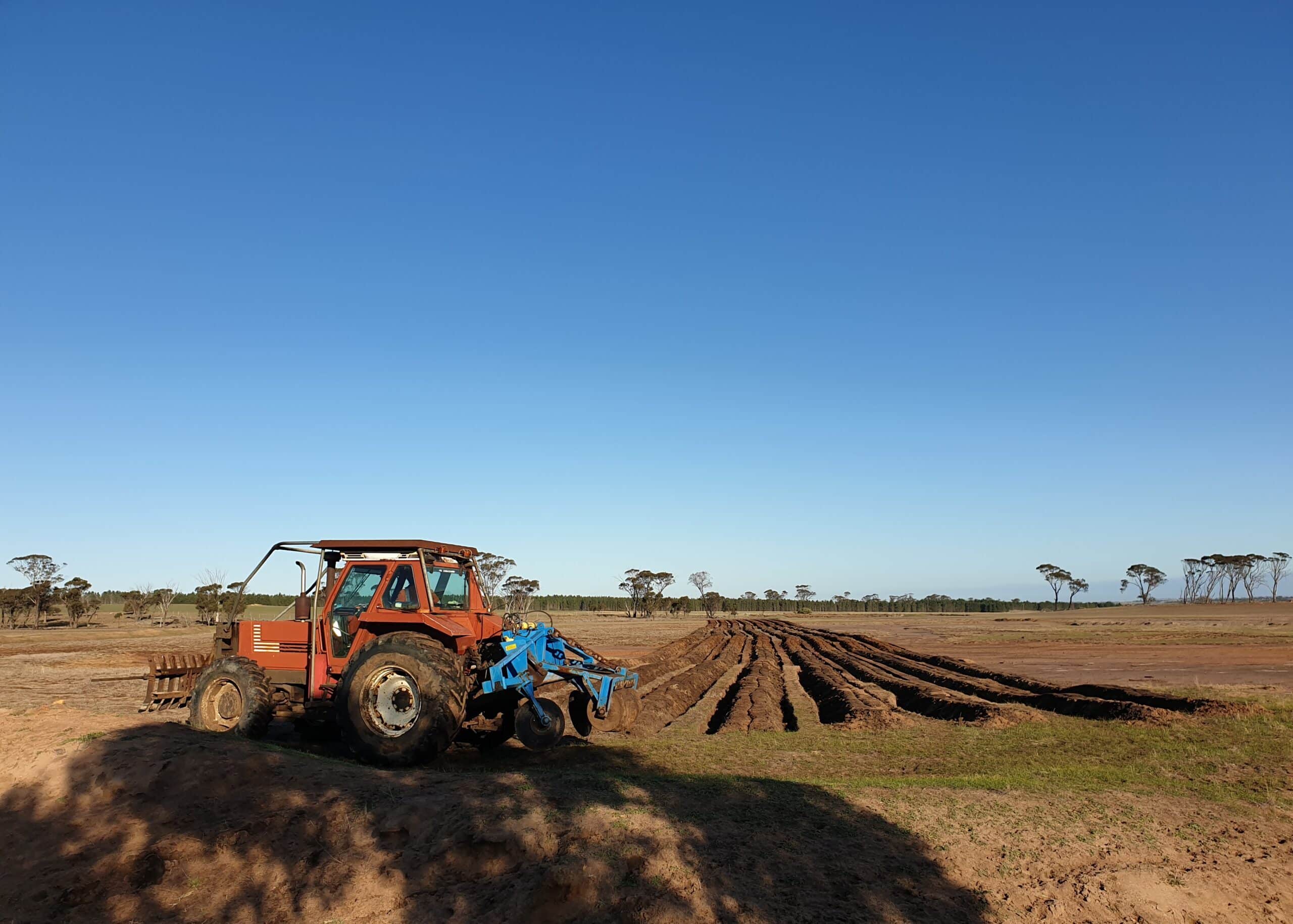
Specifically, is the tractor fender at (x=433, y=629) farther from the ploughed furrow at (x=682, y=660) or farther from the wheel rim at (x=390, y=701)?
the ploughed furrow at (x=682, y=660)

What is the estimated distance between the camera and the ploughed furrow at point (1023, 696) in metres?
14.0

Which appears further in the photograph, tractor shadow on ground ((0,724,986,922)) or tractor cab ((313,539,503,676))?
tractor cab ((313,539,503,676))

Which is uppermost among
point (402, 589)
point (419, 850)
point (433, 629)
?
point (402, 589)

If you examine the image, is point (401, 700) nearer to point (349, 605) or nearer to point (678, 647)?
point (349, 605)

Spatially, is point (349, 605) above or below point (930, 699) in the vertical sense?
above

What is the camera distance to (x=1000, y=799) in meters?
7.47

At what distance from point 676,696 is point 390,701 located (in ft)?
35.0

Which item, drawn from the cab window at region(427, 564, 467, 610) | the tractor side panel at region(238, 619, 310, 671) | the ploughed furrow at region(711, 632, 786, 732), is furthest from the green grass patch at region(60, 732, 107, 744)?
the ploughed furrow at region(711, 632, 786, 732)

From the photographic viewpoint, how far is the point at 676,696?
1850cm

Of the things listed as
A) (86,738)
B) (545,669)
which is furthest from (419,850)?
(545,669)

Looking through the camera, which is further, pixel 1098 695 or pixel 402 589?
pixel 1098 695

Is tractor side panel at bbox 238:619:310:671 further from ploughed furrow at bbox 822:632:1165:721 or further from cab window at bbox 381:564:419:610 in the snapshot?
ploughed furrow at bbox 822:632:1165:721

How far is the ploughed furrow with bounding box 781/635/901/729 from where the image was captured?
48.6 feet

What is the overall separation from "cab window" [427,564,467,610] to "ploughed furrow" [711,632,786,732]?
6.04 m
